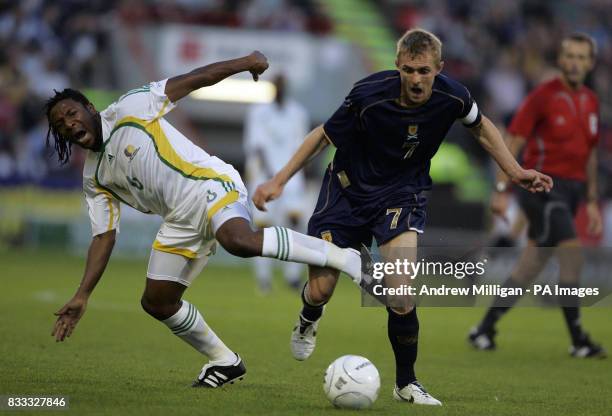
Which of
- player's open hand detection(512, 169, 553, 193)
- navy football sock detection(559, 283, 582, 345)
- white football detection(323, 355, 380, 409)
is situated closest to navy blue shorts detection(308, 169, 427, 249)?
player's open hand detection(512, 169, 553, 193)

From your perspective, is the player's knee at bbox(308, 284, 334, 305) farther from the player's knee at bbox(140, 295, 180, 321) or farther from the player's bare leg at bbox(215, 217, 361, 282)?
the player's knee at bbox(140, 295, 180, 321)

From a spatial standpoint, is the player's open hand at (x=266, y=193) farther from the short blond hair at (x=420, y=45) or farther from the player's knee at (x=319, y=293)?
the short blond hair at (x=420, y=45)

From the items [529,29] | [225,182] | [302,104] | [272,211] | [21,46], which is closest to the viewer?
[225,182]

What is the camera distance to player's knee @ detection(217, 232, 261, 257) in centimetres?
627

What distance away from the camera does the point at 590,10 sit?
89.4 feet

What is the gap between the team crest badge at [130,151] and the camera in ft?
21.5

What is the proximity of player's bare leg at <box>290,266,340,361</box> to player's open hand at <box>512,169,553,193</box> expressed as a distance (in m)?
1.25

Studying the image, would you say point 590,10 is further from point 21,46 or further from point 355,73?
point 21,46

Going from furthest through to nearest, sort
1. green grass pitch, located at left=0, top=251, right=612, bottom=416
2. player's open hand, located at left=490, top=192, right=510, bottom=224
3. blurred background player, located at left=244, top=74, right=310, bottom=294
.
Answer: blurred background player, located at left=244, top=74, right=310, bottom=294 < player's open hand, located at left=490, top=192, right=510, bottom=224 < green grass pitch, located at left=0, top=251, right=612, bottom=416

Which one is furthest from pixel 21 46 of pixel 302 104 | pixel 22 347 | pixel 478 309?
pixel 22 347

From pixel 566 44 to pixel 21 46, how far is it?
15.4 m

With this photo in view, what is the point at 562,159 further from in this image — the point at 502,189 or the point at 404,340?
the point at 404,340

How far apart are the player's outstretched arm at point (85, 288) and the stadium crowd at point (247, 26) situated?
1301 cm

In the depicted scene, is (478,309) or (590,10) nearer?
(478,309)
